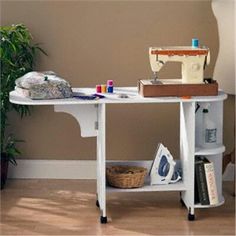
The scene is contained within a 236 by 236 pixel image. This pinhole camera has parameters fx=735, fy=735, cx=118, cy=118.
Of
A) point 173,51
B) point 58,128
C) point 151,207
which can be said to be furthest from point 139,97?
point 58,128

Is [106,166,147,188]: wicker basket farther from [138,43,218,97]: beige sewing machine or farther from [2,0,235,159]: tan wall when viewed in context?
[2,0,235,159]: tan wall

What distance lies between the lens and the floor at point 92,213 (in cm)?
392

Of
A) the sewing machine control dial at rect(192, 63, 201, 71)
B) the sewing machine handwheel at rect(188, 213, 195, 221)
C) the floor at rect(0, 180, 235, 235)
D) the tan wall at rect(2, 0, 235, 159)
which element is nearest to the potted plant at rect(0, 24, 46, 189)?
the tan wall at rect(2, 0, 235, 159)

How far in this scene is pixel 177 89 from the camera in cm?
396

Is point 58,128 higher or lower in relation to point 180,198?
higher

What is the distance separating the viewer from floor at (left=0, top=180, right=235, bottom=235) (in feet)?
12.9

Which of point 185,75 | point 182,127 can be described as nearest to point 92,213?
point 182,127

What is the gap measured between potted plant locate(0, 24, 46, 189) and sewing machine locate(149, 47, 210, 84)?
3.25 feet

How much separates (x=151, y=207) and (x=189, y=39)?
45.0 inches

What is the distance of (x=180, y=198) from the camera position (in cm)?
441

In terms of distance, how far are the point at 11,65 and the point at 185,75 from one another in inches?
47.8

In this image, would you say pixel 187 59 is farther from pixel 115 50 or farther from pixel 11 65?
pixel 11 65

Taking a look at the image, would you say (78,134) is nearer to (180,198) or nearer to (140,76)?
(140,76)

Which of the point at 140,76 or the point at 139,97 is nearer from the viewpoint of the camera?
the point at 139,97
